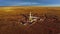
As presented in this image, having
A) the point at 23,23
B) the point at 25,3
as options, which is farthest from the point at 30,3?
the point at 23,23

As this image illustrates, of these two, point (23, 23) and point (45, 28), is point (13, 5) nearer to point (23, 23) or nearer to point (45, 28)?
point (23, 23)

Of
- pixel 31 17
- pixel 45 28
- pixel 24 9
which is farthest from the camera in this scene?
pixel 24 9

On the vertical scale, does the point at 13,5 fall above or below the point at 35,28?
above

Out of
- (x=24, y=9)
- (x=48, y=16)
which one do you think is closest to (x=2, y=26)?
(x=24, y=9)

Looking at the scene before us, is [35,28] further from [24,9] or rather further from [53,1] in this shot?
[53,1]

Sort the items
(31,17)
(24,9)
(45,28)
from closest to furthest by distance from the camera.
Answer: (45,28)
(31,17)
(24,9)

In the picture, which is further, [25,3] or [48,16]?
[25,3]
